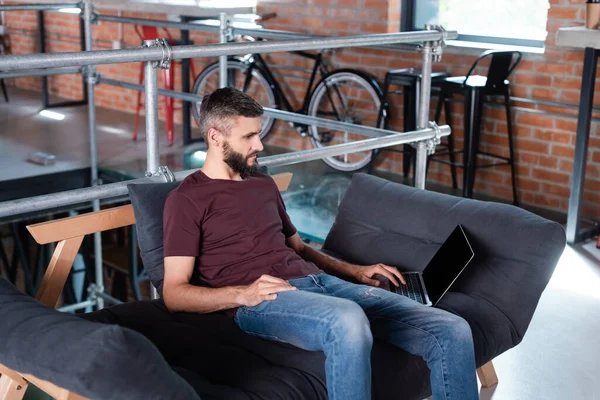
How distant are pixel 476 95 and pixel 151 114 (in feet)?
8.99

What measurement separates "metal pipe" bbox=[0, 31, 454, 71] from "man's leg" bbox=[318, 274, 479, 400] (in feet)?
2.70

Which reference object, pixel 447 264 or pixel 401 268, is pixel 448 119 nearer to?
pixel 401 268

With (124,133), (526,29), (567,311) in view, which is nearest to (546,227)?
(567,311)

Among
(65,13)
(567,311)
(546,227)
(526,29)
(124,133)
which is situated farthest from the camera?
(65,13)

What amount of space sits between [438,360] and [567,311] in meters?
1.56

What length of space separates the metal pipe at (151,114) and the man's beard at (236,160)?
324 mm

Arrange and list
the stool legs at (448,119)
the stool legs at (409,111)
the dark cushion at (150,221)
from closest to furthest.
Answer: the dark cushion at (150,221), the stool legs at (448,119), the stool legs at (409,111)

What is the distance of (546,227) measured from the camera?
2.69 meters

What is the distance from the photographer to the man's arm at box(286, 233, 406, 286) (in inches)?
101

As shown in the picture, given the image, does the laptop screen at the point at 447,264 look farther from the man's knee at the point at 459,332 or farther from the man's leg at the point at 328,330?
the man's leg at the point at 328,330

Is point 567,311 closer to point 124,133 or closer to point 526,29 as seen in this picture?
point 526,29

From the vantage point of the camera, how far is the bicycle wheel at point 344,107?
587 cm

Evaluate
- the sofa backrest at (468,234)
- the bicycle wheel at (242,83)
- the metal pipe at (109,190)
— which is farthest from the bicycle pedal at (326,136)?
the sofa backrest at (468,234)

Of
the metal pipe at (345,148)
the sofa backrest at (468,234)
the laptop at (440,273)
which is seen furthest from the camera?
the metal pipe at (345,148)
